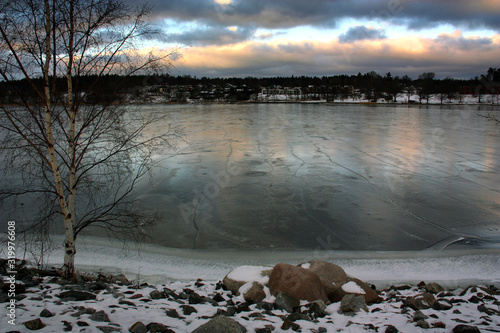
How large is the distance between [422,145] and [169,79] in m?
18.6

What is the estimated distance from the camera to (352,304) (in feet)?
15.9

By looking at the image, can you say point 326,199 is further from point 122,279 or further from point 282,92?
point 282,92

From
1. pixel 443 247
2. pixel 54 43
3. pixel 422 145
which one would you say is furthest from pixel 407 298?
pixel 422 145

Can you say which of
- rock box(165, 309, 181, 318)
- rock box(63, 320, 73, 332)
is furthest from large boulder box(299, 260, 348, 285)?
rock box(63, 320, 73, 332)

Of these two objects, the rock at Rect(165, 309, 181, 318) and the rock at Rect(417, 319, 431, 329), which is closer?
the rock at Rect(417, 319, 431, 329)

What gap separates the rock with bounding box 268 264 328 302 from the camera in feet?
16.8

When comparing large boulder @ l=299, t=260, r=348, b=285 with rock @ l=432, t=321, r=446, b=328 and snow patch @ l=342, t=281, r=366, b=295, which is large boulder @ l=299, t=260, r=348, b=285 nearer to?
snow patch @ l=342, t=281, r=366, b=295

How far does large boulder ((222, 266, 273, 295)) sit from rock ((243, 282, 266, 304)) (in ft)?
0.68

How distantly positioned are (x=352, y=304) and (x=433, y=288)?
163cm

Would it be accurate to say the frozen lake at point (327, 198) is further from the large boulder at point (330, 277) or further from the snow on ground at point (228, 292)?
the large boulder at point (330, 277)

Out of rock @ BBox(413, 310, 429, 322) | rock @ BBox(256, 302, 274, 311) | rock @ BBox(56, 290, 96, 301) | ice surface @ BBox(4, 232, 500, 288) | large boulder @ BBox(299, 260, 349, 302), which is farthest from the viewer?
ice surface @ BBox(4, 232, 500, 288)

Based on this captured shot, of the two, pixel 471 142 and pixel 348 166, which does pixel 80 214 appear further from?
pixel 471 142

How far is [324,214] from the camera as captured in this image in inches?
370

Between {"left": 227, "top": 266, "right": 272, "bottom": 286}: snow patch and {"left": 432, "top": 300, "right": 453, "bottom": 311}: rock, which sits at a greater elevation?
{"left": 432, "top": 300, "right": 453, "bottom": 311}: rock
